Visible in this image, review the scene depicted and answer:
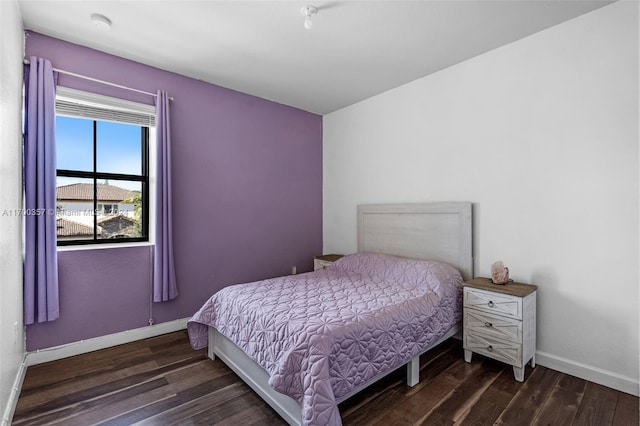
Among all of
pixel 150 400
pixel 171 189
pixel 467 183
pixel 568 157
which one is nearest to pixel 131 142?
pixel 171 189

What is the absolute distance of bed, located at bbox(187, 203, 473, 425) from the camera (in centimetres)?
162

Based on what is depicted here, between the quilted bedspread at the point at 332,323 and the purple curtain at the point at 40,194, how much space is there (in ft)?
3.63

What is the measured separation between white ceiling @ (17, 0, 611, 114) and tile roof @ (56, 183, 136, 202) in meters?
1.18

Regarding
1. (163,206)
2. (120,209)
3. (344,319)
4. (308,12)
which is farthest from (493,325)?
(120,209)

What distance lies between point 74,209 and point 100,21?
152 cm

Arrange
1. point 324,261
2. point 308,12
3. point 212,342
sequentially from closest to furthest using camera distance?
point 308,12 → point 212,342 → point 324,261

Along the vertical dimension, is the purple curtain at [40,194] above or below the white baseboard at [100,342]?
above

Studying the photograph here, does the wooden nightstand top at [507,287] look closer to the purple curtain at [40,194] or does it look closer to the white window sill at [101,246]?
the white window sill at [101,246]

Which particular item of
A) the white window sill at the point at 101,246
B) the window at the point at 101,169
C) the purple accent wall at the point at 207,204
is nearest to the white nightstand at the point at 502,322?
the purple accent wall at the point at 207,204

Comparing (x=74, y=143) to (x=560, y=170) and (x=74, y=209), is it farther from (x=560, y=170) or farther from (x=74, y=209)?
(x=560, y=170)

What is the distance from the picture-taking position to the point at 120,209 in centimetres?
292

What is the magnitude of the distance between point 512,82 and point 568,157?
76 centimetres

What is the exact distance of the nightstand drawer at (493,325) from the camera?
2.16 metres

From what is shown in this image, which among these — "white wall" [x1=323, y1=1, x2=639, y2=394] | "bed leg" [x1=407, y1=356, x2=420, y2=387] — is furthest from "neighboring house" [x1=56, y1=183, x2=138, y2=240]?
"white wall" [x1=323, y1=1, x2=639, y2=394]
